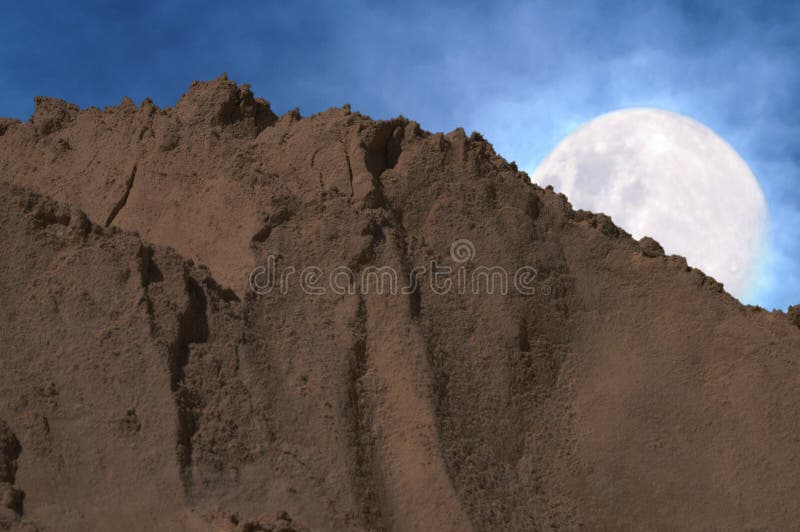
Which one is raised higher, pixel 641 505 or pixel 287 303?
pixel 287 303

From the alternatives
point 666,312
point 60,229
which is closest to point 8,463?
point 60,229

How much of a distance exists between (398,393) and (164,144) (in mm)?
2595

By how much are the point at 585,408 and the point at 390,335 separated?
137 centimetres

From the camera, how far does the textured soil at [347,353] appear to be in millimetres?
4531

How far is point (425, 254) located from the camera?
230 inches

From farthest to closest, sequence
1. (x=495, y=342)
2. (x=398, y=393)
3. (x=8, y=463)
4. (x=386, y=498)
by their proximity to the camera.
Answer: (x=495, y=342) → (x=398, y=393) → (x=386, y=498) → (x=8, y=463)

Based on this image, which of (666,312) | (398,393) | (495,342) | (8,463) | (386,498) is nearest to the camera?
(8,463)

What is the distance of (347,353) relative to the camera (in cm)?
521

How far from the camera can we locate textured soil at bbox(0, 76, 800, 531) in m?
4.53

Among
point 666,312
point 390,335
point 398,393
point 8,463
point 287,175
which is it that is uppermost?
point 287,175

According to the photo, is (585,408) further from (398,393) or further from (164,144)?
(164,144)

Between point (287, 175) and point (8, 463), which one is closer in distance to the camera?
point (8, 463)

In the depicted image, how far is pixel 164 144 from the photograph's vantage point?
6293mm

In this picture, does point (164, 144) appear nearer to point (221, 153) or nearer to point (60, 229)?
point (221, 153)
